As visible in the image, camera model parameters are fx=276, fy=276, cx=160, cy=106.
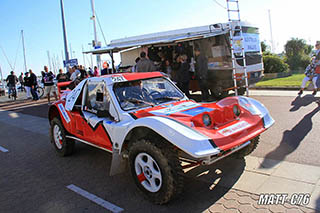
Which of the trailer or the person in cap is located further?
the trailer

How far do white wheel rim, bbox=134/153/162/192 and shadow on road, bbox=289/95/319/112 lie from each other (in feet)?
18.3

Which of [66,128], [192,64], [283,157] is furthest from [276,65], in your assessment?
[66,128]

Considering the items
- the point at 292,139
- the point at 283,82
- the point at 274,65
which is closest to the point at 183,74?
Result: the point at 292,139

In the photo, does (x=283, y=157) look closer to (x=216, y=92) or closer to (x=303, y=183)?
(x=303, y=183)

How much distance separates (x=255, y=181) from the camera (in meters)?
3.81

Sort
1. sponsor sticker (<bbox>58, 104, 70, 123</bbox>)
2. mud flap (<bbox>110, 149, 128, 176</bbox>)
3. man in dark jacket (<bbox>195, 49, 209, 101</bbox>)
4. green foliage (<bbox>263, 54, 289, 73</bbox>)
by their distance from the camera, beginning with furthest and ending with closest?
green foliage (<bbox>263, 54, 289, 73</bbox>) → man in dark jacket (<bbox>195, 49, 209, 101</bbox>) → sponsor sticker (<bbox>58, 104, 70, 123</bbox>) → mud flap (<bbox>110, 149, 128, 176</bbox>)

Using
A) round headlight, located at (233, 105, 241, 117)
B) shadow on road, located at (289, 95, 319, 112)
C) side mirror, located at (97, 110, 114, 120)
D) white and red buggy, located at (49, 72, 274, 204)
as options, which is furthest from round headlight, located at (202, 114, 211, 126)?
shadow on road, located at (289, 95, 319, 112)

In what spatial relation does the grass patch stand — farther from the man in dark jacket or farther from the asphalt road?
the asphalt road

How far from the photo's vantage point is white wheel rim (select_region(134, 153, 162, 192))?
3422 millimetres

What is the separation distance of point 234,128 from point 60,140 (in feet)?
Result: 12.3

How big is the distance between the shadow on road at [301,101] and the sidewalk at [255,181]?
3970 millimetres

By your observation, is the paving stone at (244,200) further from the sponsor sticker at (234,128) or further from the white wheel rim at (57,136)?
the white wheel rim at (57,136)

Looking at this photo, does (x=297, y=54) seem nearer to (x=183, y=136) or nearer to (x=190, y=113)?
(x=190, y=113)

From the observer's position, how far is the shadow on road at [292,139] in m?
4.69
